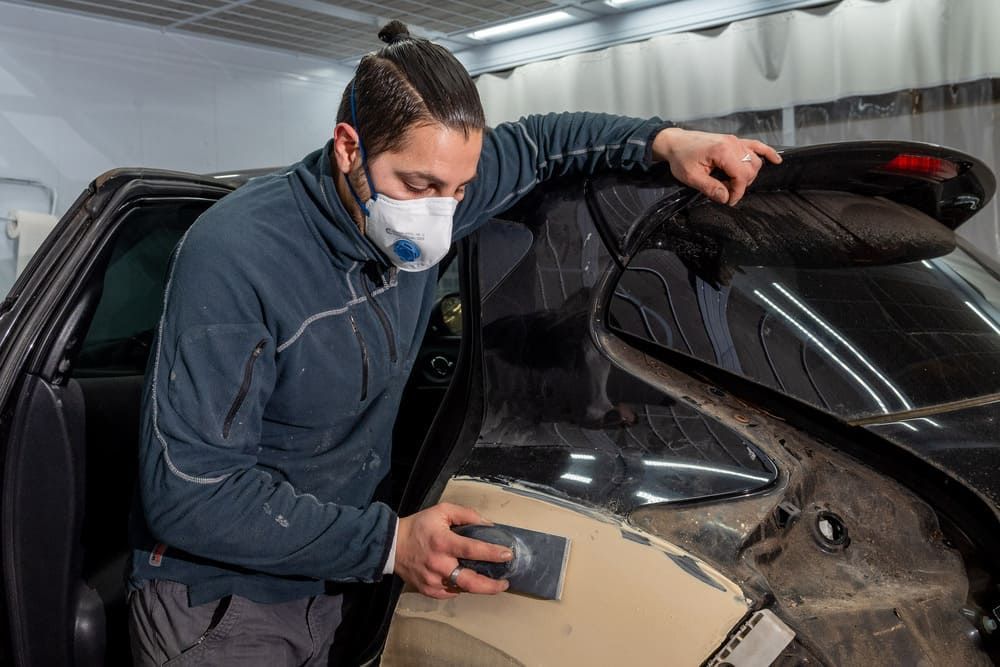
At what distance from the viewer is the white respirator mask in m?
1.44

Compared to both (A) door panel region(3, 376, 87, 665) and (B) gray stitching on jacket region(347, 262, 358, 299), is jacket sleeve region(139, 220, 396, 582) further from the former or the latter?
(A) door panel region(3, 376, 87, 665)

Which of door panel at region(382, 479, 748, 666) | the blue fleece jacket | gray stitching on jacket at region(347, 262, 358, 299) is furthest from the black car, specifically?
gray stitching on jacket at region(347, 262, 358, 299)

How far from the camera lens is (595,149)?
1621mm

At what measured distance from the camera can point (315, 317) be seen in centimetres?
144

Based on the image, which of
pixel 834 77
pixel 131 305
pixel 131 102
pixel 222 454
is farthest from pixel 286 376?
pixel 131 102

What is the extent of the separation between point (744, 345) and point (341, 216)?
71 centimetres

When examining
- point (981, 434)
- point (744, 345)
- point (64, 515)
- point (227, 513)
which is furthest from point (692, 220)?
point (64, 515)

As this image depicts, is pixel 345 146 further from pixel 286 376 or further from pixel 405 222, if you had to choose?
pixel 286 376

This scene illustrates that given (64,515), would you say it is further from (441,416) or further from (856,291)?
(856,291)

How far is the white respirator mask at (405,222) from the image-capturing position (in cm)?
144

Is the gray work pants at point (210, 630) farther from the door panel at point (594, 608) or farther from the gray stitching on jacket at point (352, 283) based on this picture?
the gray stitching on jacket at point (352, 283)

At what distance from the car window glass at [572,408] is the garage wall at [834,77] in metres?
4.17

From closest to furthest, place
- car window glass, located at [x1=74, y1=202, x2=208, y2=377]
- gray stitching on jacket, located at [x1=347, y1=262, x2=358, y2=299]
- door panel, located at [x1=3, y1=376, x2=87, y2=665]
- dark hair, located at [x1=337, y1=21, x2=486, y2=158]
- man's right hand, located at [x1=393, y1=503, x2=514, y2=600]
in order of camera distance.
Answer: man's right hand, located at [x1=393, y1=503, x2=514, y2=600], dark hair, located at [x1=337, y1=21, x2=486, y2=158], gray stitching on jacket, located at [x1=347, y1=262, x2=358, y2=299], door panel, located at [x1=3, y1=376, x2=87, y2=665], car window glass, located at [x1=74, y1=202, x2=208, y2=377]

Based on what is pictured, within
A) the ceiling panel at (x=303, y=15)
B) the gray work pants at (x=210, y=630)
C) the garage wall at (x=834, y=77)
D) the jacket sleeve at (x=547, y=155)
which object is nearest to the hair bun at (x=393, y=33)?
the jacket sleeve at (x=547, y=155)
